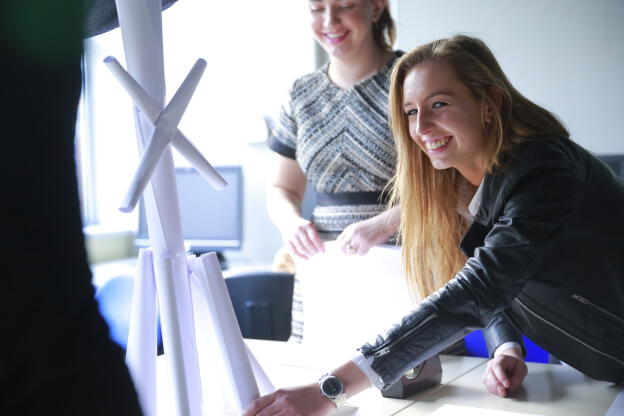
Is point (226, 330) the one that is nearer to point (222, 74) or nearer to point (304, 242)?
point (304, 242)

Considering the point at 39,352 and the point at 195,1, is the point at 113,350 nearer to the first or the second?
the point at 39,352

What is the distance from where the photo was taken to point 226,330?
0.85 m

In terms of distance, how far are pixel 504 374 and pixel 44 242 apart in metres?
0.86

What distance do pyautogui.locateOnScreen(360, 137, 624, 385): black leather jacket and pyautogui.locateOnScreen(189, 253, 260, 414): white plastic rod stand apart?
0.18 metres

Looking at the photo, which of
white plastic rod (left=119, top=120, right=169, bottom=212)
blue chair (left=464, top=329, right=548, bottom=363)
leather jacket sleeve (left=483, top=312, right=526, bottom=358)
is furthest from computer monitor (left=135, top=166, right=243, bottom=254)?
white plastic rod (left=119, top=120, right=169, bottom=212)

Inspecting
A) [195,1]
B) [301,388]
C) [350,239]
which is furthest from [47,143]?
[195,1]

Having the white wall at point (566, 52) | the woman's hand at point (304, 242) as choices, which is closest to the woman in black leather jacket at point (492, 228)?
the woman's hand at point (304, 242)

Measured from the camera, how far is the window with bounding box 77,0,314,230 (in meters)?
3.56

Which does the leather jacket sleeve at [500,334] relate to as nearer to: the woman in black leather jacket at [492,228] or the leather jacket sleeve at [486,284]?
the woman in black leather jacket at [492,228]

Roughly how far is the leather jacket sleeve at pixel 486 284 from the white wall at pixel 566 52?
6.61 feet

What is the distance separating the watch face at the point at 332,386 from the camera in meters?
0.89

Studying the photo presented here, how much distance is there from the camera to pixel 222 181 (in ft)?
2.74

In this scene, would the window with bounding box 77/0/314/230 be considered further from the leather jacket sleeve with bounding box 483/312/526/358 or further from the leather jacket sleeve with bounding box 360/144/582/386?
the leather jacket sleeve with bounding box 360/144/582/386

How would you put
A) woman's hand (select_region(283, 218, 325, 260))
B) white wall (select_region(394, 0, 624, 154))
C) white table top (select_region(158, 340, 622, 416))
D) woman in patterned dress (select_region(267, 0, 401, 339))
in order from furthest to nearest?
1. white wall (select_region(394, 0, 624, 154))
2. woman in patterned dress (select_region(267, 0, 401, 339))
3. woman's hand (select_region(283, 218, 325, 260))
4. white table top (select_region(158, 340, 622, 416))
